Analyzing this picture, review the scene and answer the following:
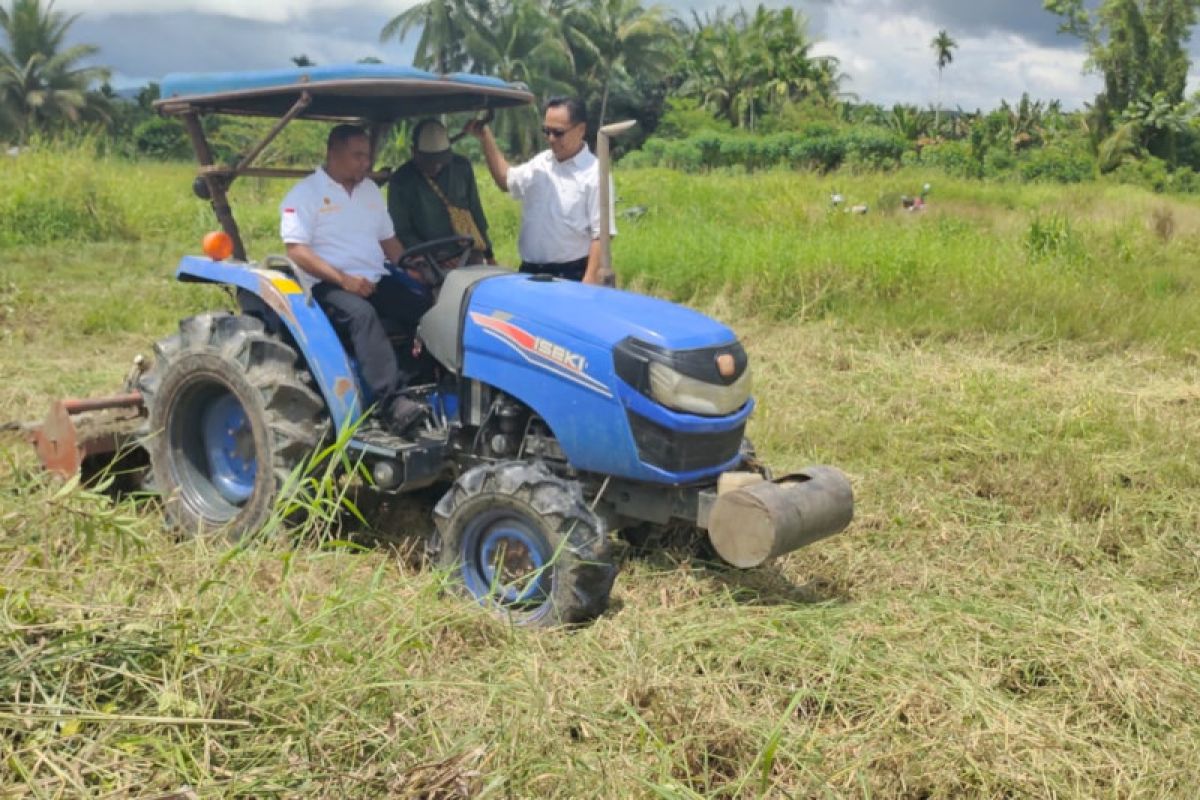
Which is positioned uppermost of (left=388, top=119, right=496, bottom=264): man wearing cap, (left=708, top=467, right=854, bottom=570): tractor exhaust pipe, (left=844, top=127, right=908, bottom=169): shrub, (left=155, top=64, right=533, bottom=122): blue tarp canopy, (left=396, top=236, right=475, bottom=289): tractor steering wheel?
(left=155, top=64, right=533, bottom=122): blue tarp canopy

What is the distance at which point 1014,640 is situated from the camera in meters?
3.54

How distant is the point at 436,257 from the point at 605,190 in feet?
2.52

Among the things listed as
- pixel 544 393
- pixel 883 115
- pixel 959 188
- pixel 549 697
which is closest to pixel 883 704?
pixel 549 697

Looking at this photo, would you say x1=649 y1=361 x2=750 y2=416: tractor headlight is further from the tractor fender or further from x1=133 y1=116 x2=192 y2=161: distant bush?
x1=133 y1=116 x2=192 y2=161: distant bush

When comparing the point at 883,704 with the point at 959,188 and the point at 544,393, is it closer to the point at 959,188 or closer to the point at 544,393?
the point at 544,393

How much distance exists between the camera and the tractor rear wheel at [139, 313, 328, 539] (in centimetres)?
422

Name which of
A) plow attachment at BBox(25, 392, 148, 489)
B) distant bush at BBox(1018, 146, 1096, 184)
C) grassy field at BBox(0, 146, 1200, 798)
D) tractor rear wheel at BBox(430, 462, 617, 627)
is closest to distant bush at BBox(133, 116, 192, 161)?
distant bush at BBox(1018, 146, 1096, 184)

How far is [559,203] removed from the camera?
5160mm

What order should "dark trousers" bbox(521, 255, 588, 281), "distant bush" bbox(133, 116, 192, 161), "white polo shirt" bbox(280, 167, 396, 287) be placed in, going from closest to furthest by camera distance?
"white polo shirt" bbox(280, 167, 396, 287), "dark trousers" bbox(521, 255, 588, 281), "distant bush" bbox(133, 116, 192, 161)

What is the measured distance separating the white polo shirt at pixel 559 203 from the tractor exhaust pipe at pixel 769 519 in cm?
184

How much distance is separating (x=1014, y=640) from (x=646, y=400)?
4.40ft

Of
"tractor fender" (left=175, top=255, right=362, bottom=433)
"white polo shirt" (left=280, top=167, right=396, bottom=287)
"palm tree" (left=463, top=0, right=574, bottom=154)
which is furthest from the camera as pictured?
"palm tree" (left=463, top=0, right=574, bottom=154)

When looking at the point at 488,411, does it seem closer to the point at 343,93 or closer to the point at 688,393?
the point at 688,393

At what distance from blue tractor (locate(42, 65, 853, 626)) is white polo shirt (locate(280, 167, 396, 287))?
185 millimetres
